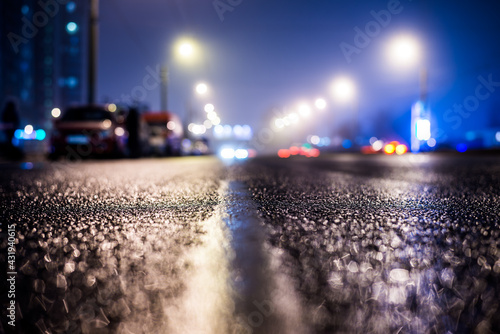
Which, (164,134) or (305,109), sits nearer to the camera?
(164,134)

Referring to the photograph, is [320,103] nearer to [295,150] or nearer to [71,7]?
[295,150]

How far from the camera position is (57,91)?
95.5 meters

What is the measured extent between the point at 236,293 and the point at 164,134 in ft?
73.2

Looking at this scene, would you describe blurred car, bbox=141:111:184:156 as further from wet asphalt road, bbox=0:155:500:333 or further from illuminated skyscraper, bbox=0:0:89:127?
illuminated skyscraper, bbox=0:0:89:127

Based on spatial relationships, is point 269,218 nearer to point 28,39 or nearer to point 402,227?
point 402,227

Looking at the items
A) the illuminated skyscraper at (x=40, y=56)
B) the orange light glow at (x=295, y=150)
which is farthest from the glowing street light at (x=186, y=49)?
the illuminated skyscraper at (x=40, y=56)

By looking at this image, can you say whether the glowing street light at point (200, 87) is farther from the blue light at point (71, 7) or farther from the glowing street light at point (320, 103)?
the blue light at point (71, 7)

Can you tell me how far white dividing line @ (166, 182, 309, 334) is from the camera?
0.80m

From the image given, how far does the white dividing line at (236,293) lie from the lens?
801mm

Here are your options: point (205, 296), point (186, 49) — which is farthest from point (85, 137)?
point (186, 49)

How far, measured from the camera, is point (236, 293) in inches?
37.9

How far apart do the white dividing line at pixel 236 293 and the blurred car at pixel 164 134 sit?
63.4 ft

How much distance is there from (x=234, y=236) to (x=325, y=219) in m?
0.55

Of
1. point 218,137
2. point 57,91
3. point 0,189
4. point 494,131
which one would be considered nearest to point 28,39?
point 57,91
